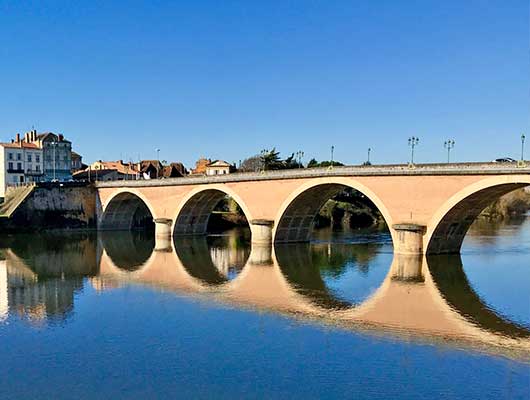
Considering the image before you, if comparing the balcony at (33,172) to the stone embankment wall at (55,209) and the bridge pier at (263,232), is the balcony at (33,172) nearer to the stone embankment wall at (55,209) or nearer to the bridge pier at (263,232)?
the stone embankment wall at (55,209)

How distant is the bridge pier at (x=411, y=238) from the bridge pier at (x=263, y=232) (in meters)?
10.9

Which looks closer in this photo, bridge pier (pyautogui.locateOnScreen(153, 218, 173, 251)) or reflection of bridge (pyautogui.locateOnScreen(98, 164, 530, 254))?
reflection of bridge (pyautogui.locateOnScreen(98, 164, 530, 254))

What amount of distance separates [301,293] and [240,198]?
18.2 meters

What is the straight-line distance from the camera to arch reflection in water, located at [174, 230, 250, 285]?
2912 cm

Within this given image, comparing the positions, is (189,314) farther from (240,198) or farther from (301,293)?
(240,198)

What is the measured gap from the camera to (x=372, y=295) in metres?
22.8

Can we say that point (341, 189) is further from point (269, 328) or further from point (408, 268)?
point (269, 328)

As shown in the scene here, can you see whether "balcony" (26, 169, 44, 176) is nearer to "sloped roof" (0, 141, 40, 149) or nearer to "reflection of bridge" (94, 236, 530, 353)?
"sloped roof" (0, 141, 40, 149)

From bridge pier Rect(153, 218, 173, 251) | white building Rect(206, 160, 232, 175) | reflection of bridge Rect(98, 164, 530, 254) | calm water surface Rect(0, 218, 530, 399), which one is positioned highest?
white building Rect(206, 160, 232, 175)

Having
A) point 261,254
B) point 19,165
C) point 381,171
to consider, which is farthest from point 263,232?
point 19,165

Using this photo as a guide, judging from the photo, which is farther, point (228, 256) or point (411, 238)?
point (228, 256)

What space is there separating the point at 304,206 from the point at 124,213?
26.2m

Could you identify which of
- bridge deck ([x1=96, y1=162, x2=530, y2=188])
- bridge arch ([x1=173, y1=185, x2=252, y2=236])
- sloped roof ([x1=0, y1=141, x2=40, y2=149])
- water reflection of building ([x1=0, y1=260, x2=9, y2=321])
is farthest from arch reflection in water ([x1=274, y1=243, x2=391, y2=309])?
sloped roof ([x1=0, y1=141, x2=40, y2=149])

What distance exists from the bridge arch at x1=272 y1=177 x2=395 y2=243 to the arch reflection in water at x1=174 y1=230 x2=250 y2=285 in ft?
10.2
